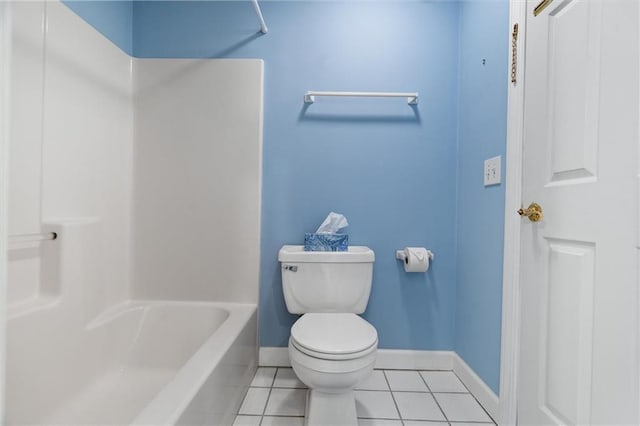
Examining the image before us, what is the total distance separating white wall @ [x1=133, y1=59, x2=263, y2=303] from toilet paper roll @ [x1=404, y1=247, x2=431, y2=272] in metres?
0.81

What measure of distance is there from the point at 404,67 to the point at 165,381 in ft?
6.66

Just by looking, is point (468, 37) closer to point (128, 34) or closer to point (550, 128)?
point (550, 128)

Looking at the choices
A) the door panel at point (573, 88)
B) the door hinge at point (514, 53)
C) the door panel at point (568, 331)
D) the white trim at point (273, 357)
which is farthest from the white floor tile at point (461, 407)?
the door hinge at point (514, 53)

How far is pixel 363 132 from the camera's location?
173 cm

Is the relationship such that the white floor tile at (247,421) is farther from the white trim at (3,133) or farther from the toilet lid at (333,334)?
the white trim at (3,133)

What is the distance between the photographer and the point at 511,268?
3.89 feet

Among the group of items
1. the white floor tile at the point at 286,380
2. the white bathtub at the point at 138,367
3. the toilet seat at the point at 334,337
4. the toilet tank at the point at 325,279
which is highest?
the toilet tank at the point at 325,279

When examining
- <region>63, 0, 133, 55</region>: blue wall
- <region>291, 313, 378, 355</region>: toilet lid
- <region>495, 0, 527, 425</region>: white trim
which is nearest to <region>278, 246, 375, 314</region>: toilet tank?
<region>291, 313, 378, 355</region>: toilet lid

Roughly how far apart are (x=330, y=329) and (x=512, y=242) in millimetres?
779

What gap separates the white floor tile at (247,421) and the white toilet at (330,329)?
208 mm

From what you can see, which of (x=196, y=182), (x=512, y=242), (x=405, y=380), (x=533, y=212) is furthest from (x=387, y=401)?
(x=196, y=182)

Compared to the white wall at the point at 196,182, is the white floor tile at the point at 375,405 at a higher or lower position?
lower

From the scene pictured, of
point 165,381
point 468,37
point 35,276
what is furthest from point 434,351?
point 35,276

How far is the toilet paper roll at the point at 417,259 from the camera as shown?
1598 millimetres
